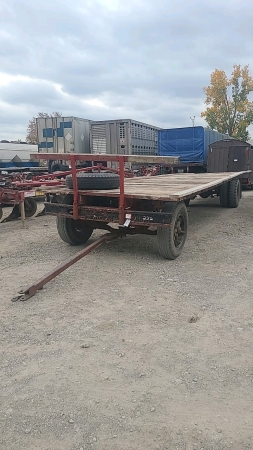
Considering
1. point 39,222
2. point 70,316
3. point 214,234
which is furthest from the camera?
point 39,222

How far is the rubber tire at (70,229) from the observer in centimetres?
659

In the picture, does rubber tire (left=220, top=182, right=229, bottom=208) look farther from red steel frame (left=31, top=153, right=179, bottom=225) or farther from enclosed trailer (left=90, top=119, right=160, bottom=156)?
enclosed trailer (left=90, top=119, right=160, bottom=156)

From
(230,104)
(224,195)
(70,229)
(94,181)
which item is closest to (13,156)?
(224,195)

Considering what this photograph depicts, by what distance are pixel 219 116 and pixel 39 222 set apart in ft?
117

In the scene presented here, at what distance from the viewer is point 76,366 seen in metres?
3.05

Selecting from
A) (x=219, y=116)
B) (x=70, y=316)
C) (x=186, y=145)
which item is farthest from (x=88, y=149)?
(x=219, y=116)

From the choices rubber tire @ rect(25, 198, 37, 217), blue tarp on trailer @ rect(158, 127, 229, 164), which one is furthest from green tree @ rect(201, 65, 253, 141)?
rubber tire @ rect(25, 198, 37, 217)

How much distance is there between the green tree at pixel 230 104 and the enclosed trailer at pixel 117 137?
72.9 feet

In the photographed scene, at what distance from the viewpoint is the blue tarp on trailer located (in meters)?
20.2

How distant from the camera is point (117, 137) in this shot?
19.4 meters

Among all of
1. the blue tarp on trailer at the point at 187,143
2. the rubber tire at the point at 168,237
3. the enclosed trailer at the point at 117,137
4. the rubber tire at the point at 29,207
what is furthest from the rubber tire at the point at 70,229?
the blue tarp on trailer at the point at 187,143

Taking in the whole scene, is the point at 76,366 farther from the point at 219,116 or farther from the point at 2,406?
the point at 219,116

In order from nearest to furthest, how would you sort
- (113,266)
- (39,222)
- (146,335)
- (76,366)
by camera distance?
(76,366)
(146,335)
(113,266)
(39,222)

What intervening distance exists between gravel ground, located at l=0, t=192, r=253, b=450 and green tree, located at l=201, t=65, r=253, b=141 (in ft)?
124
